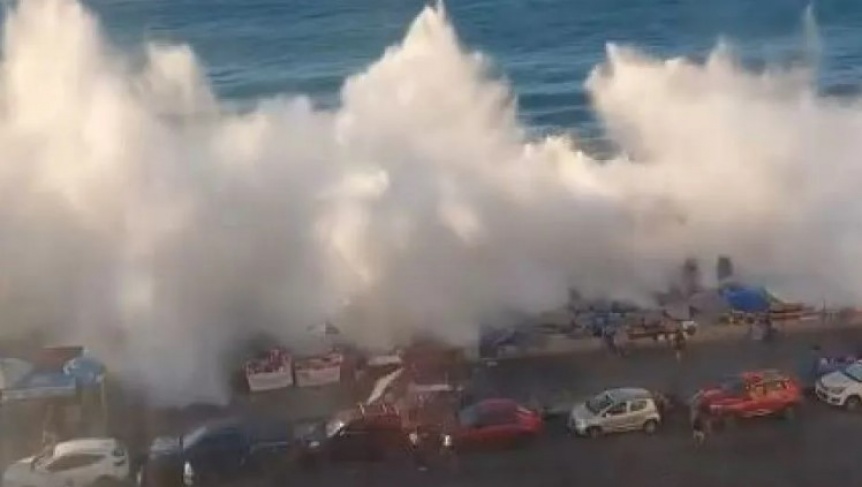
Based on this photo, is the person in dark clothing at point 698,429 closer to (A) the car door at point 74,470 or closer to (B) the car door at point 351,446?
(B) the car door at point 351,446

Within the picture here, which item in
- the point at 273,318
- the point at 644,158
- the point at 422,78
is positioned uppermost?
the point at 422,78

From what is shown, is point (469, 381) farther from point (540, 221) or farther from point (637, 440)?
point (540, 221)

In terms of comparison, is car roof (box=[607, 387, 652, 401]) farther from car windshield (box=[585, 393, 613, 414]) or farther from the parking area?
the parking area

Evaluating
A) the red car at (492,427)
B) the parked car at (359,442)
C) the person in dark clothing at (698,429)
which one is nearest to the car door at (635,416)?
the person in dark clothing at (698,429)

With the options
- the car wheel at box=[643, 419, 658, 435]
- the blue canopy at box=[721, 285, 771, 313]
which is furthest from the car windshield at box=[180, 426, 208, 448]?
the blue canopy at box=[721, 285, 771, 313]

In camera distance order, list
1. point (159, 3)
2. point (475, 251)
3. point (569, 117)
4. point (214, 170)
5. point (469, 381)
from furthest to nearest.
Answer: point (159, 3) → point (569, 117) → point (214, 170) → point (475, 251) → point (469, 381)

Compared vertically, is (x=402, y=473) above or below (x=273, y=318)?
below

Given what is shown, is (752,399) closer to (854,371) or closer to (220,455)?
(854,371)

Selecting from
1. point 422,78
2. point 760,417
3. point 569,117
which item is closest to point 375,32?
point 569,117
